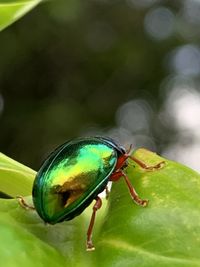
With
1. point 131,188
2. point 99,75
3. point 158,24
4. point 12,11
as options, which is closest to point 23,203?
point 131,188

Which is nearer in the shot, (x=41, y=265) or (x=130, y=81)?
(x=41, y=265)

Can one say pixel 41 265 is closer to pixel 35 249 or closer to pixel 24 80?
pixel 35 249

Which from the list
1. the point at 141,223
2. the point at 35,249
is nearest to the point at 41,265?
the point at 35,249

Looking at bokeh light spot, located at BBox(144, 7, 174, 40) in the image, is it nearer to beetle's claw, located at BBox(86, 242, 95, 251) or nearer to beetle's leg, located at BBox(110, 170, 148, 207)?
beetle's leg, located at BBox(110, 170, 148, 207)

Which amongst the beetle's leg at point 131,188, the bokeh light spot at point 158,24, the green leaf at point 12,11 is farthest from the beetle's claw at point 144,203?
the bokeh light spot at point 158,24

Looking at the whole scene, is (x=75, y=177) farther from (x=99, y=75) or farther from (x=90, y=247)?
(x=99, y=75)

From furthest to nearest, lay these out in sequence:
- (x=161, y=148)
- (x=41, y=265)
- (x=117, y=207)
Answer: (x=161, y=148), (x=117, y=207), (x=41, y=265)
